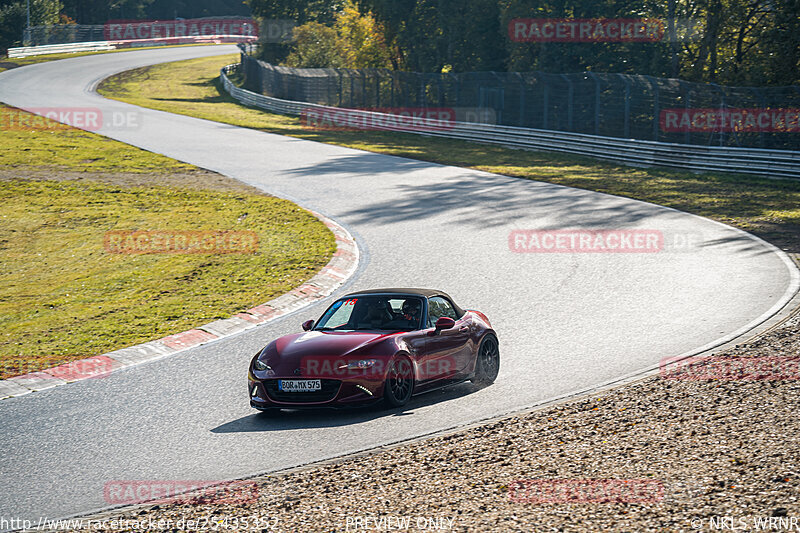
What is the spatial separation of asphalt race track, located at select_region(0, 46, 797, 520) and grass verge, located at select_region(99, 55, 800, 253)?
1.29 m

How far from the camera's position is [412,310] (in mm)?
10352

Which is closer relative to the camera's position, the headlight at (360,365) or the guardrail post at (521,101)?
the headlight at (360,365)

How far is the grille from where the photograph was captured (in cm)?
915

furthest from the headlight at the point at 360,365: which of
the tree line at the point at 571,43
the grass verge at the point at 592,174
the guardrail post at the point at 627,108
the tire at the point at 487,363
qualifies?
the tree line at the point at 571,43

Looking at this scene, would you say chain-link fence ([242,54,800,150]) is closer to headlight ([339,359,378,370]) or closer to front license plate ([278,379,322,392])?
headlight ([339,359,378,370])

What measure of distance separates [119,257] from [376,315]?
10014 millimetres

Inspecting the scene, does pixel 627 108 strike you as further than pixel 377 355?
Yes

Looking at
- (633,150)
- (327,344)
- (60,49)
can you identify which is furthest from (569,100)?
(60,49)

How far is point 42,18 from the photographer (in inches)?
3366

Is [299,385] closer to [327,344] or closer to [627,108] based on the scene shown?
[327,344]

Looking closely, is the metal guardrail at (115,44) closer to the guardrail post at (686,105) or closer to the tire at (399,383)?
the guardrail post at (686,105)

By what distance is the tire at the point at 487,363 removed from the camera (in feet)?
34.4

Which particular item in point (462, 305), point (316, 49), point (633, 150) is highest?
point (316, 49)

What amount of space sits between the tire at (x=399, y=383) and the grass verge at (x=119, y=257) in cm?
480
